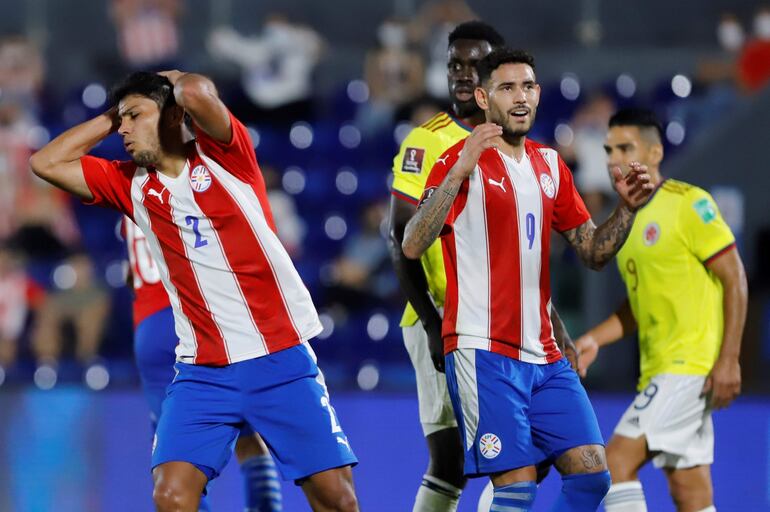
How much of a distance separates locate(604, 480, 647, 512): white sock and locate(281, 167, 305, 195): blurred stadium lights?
7.25 metres

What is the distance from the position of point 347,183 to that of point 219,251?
24.8 feet

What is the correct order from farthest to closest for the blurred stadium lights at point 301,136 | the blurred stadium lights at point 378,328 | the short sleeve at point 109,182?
the blurred stadium lights at point 301,136
the blurred stadium lights at point 378,328
the short sleeve at point 109,182

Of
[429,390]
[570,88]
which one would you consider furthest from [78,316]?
[429,390]

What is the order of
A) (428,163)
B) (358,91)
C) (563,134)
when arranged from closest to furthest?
(428,163) < (563,134) < (358,91)

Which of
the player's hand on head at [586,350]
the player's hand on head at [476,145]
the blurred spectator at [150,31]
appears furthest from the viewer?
the blurred spectator at [150,31]

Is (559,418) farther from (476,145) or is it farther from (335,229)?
(335,229)

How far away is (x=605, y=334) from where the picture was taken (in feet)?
18.8

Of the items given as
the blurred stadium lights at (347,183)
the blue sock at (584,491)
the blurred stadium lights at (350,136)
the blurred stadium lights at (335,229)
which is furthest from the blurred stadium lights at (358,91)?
the blue sock at (584,491)

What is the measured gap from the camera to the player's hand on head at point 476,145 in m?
4.31

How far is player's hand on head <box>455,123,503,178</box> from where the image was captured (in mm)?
4312

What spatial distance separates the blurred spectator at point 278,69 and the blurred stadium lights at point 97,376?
3.30 m

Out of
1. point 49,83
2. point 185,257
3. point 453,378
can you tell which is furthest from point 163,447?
point 49,83

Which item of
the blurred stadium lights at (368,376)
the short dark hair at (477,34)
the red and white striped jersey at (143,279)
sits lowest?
the blurred stadium lights at (368,376)

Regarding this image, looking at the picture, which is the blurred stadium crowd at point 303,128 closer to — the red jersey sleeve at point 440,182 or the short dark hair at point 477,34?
the short dark hair at point 477,34
